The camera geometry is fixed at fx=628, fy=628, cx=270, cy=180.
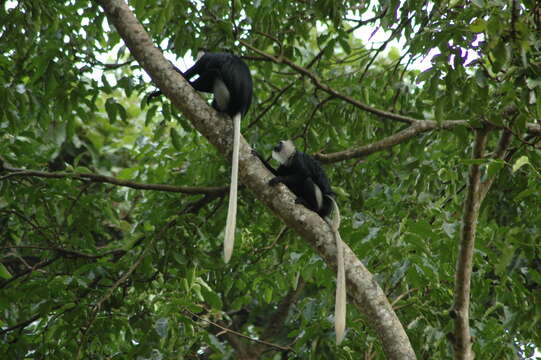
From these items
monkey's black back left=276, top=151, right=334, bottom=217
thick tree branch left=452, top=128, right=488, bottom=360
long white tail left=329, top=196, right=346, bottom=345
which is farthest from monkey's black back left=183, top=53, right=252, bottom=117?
thick tree branch left=452, top=128, right=488, bottom=360

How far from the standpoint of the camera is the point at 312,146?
3646 millimetres

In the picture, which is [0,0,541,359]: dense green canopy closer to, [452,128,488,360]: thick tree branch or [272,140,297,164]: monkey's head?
[452,128,488,360]: thick tree branch

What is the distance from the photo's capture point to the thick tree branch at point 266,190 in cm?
221

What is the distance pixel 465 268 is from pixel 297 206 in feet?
2.18

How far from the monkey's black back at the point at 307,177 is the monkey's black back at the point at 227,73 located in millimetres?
380

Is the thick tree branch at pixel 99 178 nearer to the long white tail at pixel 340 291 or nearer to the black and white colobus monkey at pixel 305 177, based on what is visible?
the black and white colobus monkey at pixel 305 177

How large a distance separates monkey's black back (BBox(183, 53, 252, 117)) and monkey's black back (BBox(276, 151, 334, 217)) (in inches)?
14.9

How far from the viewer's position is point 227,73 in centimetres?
343

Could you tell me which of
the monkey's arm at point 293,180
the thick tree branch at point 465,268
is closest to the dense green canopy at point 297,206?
the thick tree branch at point 465,268

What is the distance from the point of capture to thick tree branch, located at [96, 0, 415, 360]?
221 cm

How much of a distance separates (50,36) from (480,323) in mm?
2647

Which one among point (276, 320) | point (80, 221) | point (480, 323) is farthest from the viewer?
point (276, 320)

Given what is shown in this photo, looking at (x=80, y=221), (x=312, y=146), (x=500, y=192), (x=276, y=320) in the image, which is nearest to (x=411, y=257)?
(x=500, y=192)

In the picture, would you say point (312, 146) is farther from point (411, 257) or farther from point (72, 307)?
point (72, 307)
